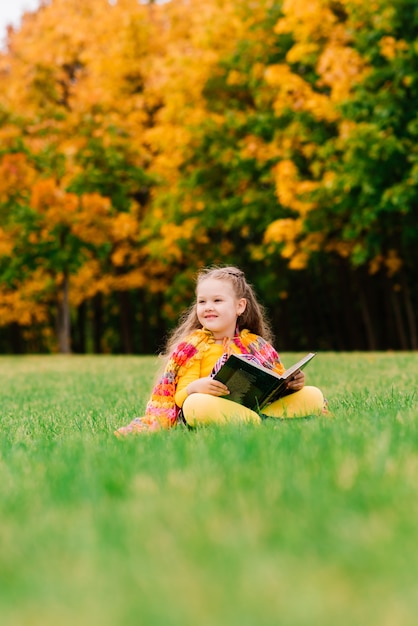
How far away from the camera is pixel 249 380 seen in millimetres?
4715

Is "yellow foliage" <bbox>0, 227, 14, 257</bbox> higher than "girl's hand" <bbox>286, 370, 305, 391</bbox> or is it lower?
higher

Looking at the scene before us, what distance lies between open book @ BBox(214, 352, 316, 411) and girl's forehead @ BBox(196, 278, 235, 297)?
0.75 m

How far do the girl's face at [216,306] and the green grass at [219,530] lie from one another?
1491 millimetres

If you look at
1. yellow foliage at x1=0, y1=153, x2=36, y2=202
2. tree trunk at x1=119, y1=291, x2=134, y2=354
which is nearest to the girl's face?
yellow foliage at x1=0, y1=153, x2=36, y2=202

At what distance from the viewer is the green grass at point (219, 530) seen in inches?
67.6

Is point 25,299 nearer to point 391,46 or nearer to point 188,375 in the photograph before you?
point 391,46

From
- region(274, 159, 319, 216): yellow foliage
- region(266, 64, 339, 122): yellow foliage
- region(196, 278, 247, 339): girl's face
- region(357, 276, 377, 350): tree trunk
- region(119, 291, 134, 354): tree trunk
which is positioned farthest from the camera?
region(119, 291, 134, 354): tree trunk

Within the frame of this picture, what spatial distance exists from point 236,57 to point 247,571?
20.9 m

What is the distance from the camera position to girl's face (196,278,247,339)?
17.6 feet

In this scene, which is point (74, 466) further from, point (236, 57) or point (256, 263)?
point (256, 263)

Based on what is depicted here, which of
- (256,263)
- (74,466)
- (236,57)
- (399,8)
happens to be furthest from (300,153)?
(74,466)

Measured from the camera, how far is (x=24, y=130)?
74.7ft

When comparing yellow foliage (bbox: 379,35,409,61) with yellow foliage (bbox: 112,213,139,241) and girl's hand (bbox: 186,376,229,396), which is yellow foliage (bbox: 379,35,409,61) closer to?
yellow foliage (bbox: 112,213,139,241)

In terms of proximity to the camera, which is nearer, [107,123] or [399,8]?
[399,8]
